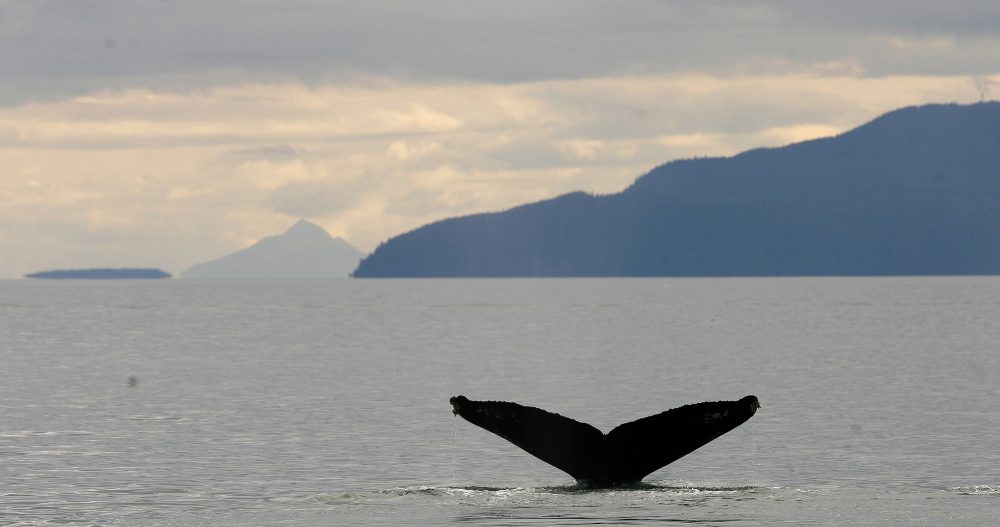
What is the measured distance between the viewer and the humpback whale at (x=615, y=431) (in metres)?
33.9

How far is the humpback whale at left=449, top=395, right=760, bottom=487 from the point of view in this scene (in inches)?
1335

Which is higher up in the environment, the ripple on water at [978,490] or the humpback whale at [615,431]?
the humpback whale at [615,431]

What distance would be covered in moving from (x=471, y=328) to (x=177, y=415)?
112 m

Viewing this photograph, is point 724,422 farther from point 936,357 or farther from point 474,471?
point 936,357

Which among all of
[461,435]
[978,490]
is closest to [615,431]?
[978,490]

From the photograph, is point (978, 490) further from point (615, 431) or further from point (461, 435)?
point (461, 435)

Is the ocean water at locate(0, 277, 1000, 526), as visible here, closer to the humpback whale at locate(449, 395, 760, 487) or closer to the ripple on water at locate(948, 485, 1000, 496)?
the ripple on water at locate(948, 485, 1000, 496)

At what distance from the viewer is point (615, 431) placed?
117 feet

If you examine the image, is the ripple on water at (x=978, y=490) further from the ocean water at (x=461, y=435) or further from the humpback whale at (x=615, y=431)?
the humpback whale at (x=615, y=431)

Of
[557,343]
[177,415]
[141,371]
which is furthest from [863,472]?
[557,343]

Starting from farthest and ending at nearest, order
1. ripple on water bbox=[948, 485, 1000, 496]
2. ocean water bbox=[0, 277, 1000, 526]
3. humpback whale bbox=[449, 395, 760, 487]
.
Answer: ripple on water bbox=[948, 485, 1000, 496]
ocean water bbox=[0, 277, 1000, 526]
humpback whale bbox=[449, 395, 760, 487]

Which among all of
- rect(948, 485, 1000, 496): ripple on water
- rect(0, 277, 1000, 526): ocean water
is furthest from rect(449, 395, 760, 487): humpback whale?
rect(948, 485, 1000, 496): ripple on water

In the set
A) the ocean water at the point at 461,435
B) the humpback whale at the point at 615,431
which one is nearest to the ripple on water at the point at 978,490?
the ocean water at the point at 461,435

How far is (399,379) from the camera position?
87938mm
